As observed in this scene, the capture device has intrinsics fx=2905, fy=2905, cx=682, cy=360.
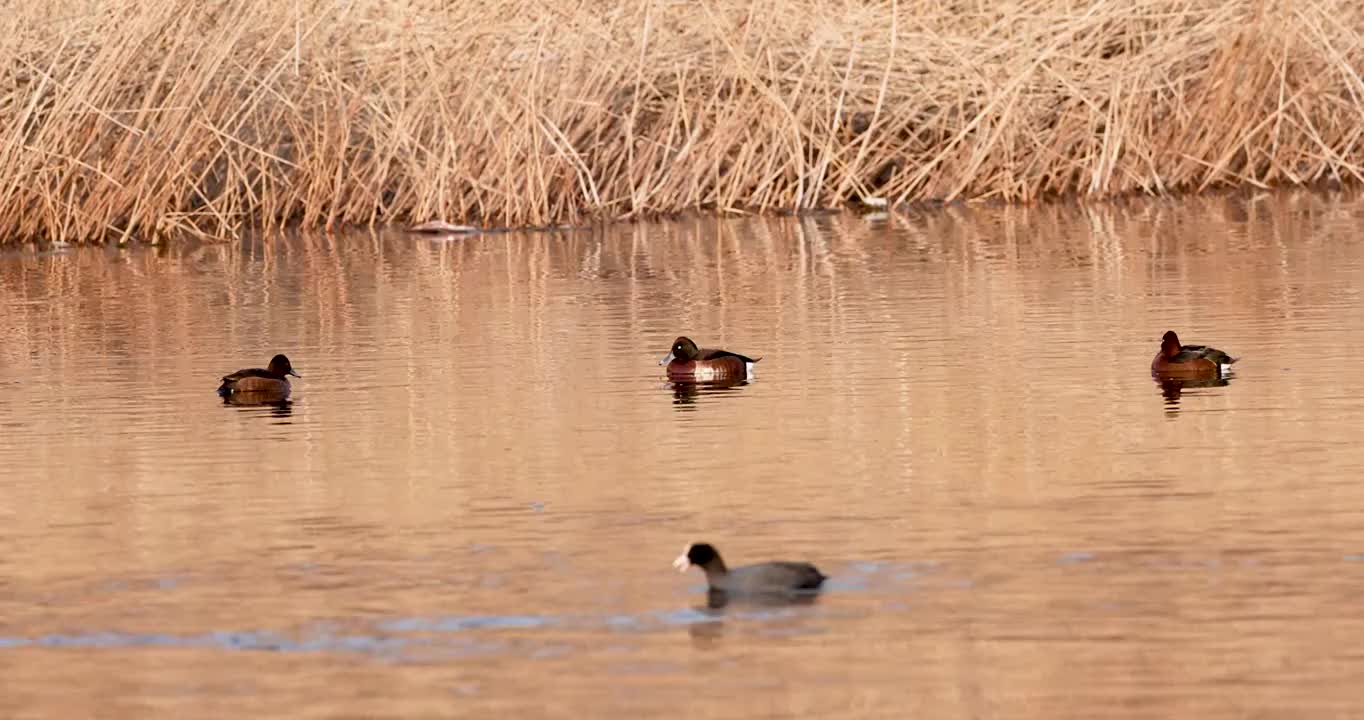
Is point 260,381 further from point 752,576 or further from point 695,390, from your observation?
point 752,576

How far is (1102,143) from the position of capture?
2794 centimetres

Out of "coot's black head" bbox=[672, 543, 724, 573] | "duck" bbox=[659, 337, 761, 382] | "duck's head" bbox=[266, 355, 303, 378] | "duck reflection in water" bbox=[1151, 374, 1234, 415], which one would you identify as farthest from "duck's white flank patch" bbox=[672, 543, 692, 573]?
"duck's head" bbox=[266, 355, 303, 378]

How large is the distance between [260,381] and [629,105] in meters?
12.3

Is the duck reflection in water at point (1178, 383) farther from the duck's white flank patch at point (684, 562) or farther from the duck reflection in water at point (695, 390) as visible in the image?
the duck's white flank patch at point (684, 562)

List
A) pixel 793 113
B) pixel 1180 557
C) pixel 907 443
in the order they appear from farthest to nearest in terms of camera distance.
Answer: pixel 793 113
pixel 907 443
pixel 1180 557

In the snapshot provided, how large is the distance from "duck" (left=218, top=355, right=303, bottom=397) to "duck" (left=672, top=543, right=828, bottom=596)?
5.97 metres

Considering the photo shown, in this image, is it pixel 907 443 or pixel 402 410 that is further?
pixel 402 410

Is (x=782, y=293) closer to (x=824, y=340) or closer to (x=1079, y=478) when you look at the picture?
(x=824, y=340)

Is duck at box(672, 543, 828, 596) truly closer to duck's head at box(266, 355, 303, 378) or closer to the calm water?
the calm water

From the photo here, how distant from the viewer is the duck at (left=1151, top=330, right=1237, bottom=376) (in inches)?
575

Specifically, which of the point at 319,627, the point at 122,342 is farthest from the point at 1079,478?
the point at 122,342

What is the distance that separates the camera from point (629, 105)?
26906 mm

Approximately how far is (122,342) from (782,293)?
4620 mm

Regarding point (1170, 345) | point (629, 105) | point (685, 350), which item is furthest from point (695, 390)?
point (629, 105)
